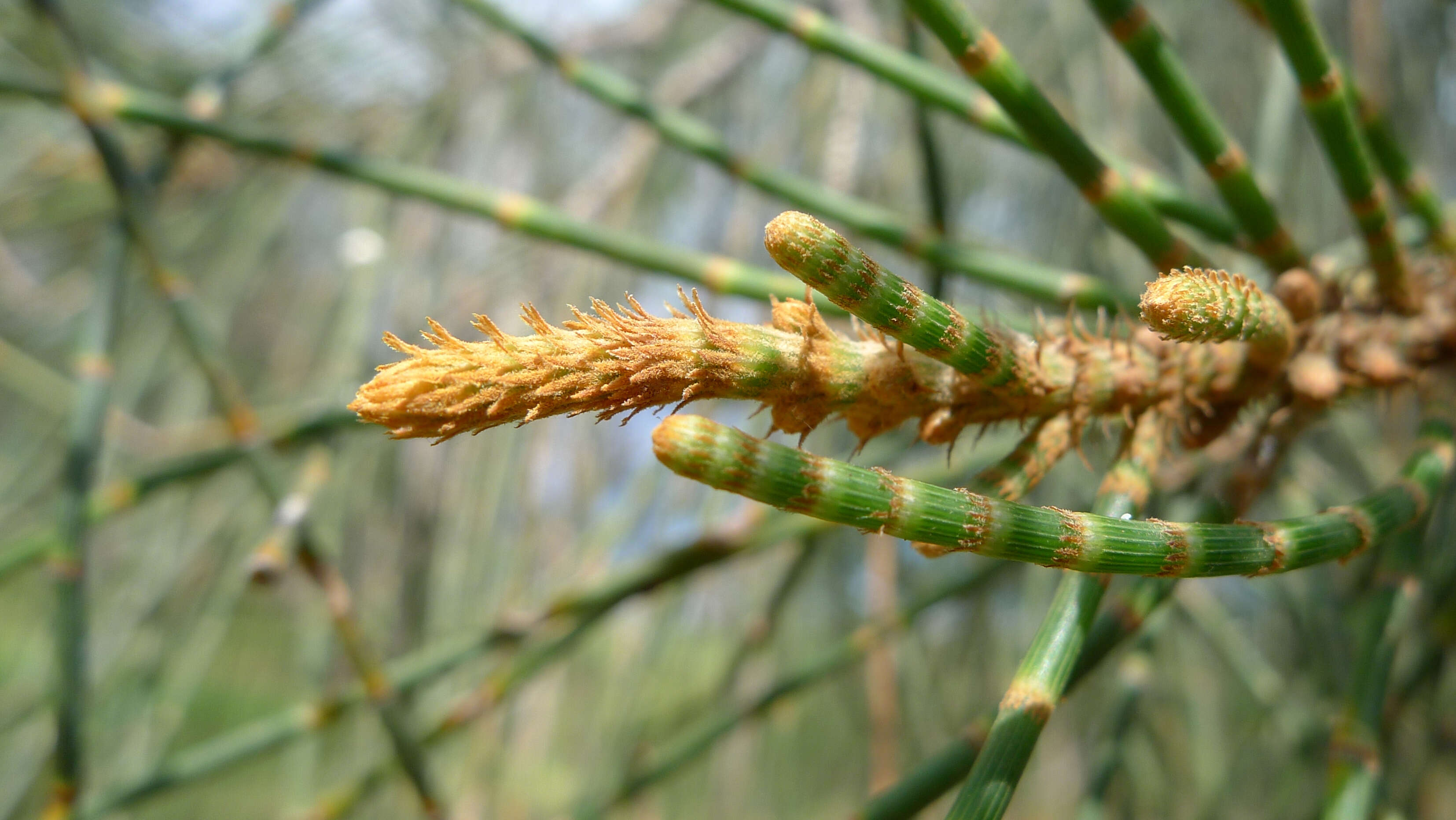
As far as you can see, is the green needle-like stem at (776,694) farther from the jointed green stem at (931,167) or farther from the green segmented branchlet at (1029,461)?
the green segmented branchlet at (1029,461)

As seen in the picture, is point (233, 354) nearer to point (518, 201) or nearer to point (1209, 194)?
point (518, 201)

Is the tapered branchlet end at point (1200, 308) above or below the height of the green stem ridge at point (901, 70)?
below

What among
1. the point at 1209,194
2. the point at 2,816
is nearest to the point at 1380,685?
the point at 1209,194

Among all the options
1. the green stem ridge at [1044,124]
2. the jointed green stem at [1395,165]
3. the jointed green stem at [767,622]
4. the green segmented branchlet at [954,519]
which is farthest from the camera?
the jointed green stem at [767,622]

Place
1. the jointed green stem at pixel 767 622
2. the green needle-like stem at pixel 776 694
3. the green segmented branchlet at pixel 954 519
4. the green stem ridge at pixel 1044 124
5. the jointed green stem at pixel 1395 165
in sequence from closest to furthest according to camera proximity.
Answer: the green segmented branchlet at pixel 954 519, the green stem ridge at pixel 1044 124, the jointed green stem at pixel 1395 165, the green needle-like stem at pixel 776 694, the jointed green stem at pixel 767 622

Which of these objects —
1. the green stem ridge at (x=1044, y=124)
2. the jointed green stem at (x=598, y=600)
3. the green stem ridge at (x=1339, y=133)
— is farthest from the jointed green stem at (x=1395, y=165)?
the jointed green stem at (x=598, y=600)

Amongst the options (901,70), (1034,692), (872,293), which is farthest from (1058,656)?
(901,70)

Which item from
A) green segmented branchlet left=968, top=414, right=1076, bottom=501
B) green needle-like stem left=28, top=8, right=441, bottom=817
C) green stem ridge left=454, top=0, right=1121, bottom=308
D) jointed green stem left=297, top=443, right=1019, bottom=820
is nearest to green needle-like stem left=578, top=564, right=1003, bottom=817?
jointed green stem left=297, top=443, right=1019, bottom=820
